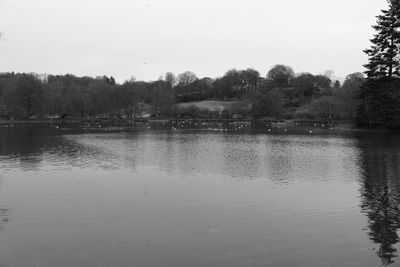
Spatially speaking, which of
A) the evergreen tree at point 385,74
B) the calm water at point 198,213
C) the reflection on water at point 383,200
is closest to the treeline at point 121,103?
the evergreen tree at point 385,74

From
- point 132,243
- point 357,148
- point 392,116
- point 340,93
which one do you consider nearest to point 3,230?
point 132,243

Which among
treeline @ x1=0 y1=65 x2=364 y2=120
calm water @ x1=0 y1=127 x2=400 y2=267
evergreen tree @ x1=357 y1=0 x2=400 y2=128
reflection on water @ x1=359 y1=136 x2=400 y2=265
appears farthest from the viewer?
treeline @ x1=0 y1=65 x2=364 y2=120

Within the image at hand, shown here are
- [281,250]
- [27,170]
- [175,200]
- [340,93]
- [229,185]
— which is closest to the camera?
[281,250]

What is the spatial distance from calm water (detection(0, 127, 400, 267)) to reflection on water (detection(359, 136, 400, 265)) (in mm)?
49

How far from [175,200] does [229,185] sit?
16.0 ft

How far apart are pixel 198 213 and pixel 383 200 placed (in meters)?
9.23

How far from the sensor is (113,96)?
154 meters

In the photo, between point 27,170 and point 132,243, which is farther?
point 27,170

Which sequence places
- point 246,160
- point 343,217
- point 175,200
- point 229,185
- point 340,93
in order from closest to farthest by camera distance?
point 343,217
point 175,200
point 229,185
point 246,160
point 340,93

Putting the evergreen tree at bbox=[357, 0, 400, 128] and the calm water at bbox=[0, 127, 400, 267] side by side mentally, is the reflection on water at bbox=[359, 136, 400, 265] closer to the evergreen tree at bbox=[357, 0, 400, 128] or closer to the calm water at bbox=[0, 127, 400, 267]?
the calm water at bbox=[0, 127, 400, 267]

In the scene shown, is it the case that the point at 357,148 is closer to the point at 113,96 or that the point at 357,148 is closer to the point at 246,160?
the point at 246,160

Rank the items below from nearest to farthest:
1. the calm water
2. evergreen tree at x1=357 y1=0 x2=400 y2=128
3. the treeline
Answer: the calm water, evergreen tree at x1=357 y1=0 x2=400 y2=128, the treeline

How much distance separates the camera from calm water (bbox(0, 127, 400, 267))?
491 inches

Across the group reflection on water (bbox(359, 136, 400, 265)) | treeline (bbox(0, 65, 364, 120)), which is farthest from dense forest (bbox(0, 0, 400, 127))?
reflection on water (bbox(359, 136, 400, 265))
